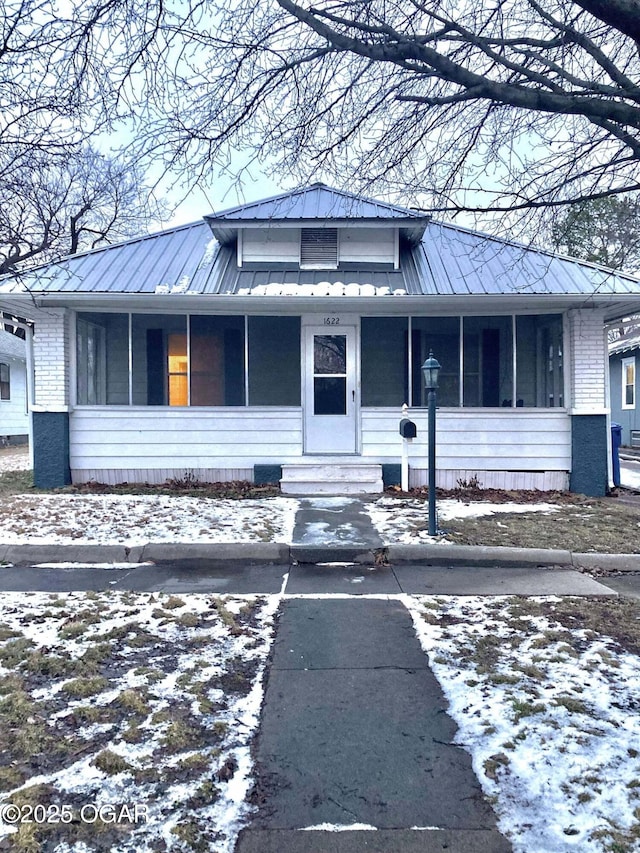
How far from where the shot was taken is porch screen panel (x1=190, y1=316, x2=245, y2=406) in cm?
1198

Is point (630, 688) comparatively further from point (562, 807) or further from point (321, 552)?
point (321, 552)

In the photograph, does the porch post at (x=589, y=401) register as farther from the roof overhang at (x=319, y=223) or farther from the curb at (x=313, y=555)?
the curb at (x=313, y=555)

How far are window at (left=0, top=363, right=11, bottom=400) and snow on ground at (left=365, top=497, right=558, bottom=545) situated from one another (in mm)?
22144

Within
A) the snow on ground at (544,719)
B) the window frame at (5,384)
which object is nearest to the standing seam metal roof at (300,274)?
the snow on ground at (544,719)

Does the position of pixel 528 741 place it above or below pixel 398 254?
below

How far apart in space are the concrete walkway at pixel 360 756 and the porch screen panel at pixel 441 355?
8207mm

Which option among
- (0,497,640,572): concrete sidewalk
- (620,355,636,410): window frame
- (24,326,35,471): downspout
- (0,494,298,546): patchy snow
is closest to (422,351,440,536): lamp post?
(0,497,640,572): concrete sidewalk

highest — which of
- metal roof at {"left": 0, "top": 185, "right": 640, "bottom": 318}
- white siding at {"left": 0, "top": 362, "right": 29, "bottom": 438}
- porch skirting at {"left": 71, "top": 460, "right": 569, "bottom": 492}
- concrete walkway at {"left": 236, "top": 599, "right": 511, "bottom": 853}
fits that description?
metal roof at {"left": 0, "top": 185, "right": 640, "bottom": 318}

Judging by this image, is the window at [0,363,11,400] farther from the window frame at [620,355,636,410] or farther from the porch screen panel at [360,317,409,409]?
the window frame at [620,355,636,410]

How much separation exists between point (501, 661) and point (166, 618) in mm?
2469

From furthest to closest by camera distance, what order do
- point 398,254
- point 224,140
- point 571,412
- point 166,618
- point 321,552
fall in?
point 398,254, point 571,412, point 321,552, point 224,140, point 166,618

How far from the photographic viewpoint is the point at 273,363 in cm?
1191

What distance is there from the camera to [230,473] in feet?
34.4

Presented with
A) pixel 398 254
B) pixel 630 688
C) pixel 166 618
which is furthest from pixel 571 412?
pixel 166 618
